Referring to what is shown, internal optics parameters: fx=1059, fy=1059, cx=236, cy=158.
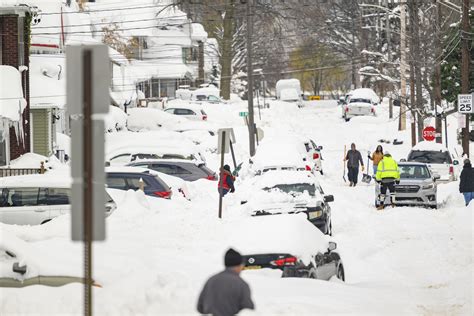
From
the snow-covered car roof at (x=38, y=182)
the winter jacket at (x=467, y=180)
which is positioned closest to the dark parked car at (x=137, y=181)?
the snow-covered car roof at (x=38, y=182)

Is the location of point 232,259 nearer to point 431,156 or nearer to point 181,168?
point 181,168

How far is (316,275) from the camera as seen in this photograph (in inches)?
626

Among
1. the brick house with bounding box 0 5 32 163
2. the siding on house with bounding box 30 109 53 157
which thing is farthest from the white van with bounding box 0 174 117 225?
the siding on house with bounding box 30 109 53 157

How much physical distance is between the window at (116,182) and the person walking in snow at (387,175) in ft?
23.5

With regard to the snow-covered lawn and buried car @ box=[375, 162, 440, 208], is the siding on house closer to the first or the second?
the snow-covered lawn

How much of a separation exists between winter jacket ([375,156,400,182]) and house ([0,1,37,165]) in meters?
11.4

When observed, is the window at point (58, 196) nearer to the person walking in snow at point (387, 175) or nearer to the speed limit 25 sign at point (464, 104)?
the person walking in snow at point (387, 175)

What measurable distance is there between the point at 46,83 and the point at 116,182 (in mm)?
14048

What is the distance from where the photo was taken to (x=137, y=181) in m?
26.4

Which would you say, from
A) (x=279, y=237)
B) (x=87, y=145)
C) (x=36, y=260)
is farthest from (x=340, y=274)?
(x=87, y=145)

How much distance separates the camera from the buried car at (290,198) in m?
22.3

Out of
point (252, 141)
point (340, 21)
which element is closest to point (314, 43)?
point (340, 21)

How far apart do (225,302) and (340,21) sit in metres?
89.4

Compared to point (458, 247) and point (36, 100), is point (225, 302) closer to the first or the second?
point (458, 247)
